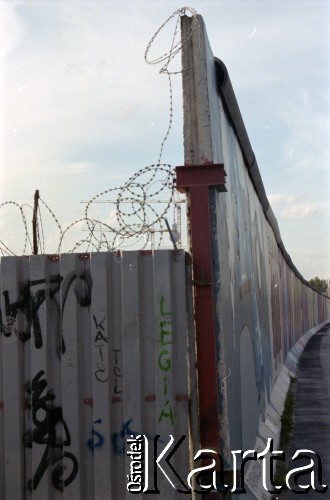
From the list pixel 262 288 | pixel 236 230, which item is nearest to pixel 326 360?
pixel 262 288

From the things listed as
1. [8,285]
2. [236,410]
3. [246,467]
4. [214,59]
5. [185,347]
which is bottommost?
[246,467]

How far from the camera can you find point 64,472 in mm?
5355

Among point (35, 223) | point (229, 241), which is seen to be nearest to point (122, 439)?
point (35, 223)

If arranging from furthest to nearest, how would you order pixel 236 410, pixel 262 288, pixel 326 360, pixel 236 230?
1. pixel 326 360
2. pixel 262 288
3. pixel 236 230
4. pixel 236 410

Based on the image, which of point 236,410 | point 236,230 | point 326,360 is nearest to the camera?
point 236,410

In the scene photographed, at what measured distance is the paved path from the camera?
8.05 meters

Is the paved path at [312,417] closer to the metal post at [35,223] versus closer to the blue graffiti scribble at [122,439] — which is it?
the blue graffiti scribble at [122,439]

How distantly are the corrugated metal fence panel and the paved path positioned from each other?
2.54 meters

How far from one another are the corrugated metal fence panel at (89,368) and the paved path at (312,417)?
254cm

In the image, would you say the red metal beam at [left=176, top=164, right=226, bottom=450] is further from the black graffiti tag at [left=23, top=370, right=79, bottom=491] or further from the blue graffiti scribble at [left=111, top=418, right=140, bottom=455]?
the black graffiti tag at [left=23, top=370, right=79, bottom=491]

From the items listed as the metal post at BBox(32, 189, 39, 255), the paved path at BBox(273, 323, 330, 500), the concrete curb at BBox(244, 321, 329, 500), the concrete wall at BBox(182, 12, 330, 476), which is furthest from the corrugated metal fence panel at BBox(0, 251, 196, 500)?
the paved path at BBox(273, 323, 330, 500)

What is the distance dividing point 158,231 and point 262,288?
727 centimetres

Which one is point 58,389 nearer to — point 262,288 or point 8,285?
point 8,285

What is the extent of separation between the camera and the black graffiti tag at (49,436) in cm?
536
